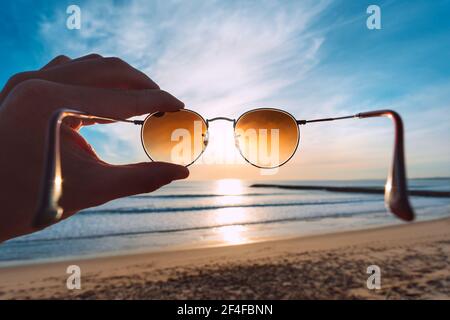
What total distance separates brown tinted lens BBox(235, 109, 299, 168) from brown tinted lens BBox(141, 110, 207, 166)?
42 centimetres

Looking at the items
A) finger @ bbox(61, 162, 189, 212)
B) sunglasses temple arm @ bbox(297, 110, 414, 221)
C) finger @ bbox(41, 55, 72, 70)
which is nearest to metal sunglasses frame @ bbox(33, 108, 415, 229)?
sunglasses temple arm @ bbox(297, 110, 414, 221)

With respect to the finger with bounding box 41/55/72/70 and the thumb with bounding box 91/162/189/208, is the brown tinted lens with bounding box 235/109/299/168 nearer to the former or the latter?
the thumb with bounding box 91/162/189/208

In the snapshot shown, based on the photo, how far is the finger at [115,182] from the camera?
1522 millimetres

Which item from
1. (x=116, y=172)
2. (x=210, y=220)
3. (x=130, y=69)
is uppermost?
(x=130, y=69)

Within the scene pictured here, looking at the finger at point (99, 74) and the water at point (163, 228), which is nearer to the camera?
the finger at point (99, 74)

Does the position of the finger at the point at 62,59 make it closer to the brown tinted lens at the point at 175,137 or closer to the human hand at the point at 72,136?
the human hand at the point at 72,136

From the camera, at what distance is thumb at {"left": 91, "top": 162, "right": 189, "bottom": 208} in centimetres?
155

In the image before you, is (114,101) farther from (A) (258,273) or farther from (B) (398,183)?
(A) (258,273)

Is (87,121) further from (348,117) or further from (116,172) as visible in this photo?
(348,117)

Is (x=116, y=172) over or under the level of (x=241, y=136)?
under

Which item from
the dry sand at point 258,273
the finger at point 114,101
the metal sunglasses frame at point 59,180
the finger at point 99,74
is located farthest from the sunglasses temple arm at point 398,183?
the dry sand at point 258,273

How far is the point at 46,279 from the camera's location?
773 cm

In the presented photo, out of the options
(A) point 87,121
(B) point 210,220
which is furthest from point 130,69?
(B) point 210,220
